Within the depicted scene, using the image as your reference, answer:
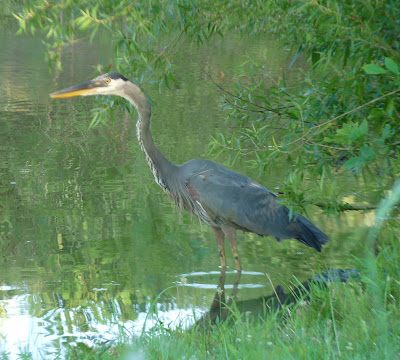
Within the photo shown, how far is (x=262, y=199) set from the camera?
5.88m

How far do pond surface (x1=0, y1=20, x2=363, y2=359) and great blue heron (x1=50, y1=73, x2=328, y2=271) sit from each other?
324 mm

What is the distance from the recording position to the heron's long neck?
5890 mm

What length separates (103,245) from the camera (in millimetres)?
6391

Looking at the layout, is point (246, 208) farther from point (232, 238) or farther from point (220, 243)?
point (220, 243)

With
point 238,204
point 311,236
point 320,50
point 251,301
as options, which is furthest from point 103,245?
point 320,50

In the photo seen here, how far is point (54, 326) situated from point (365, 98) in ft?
8.37

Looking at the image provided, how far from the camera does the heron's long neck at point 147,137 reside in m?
5.89

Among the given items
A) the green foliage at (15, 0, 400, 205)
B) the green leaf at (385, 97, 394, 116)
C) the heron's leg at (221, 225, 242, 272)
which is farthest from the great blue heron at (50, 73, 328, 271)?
the green leaf at (385, 97, 394, 116)

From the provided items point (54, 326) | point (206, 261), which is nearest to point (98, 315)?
point (54, 326)

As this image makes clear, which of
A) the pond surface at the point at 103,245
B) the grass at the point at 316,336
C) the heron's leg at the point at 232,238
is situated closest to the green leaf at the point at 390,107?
the grass at the point at 316,336

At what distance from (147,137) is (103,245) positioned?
3.61 ft

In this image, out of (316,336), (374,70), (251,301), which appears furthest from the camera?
(251,301)

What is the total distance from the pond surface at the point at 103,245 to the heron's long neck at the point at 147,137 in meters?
0.47

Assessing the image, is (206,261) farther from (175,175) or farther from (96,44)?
(96,44)
